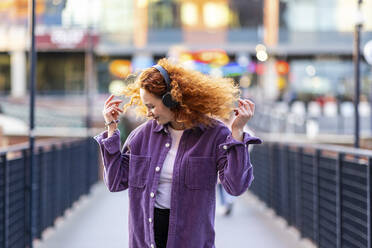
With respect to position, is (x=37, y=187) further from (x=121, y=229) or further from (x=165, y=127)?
(x=165, y=127)

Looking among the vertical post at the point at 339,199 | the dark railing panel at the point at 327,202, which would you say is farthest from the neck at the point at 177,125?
the dark railing panel at the point at 327,202

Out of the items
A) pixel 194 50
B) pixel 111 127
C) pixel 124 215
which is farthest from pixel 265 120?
pixel 111 127

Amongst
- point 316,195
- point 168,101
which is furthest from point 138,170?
point 316,195

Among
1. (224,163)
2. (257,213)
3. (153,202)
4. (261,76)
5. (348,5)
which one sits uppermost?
(348,5)

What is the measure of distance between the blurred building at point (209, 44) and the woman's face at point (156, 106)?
38.5m

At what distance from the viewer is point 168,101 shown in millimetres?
2910

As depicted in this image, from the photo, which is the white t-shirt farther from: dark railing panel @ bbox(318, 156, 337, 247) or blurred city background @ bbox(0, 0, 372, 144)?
blurred city background @ bbox(0, 0, 372, 144)

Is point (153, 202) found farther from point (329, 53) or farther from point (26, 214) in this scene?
point (329, 53)

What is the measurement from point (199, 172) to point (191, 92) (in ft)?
1.25

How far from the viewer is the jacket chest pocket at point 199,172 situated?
9.48 ft

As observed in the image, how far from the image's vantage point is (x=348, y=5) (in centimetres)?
4338

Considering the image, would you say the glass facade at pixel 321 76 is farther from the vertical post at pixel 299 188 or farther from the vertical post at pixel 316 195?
→ the vertical post at pixel 316 195

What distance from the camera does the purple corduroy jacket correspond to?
2.86 m

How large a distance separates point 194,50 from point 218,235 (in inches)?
1369
